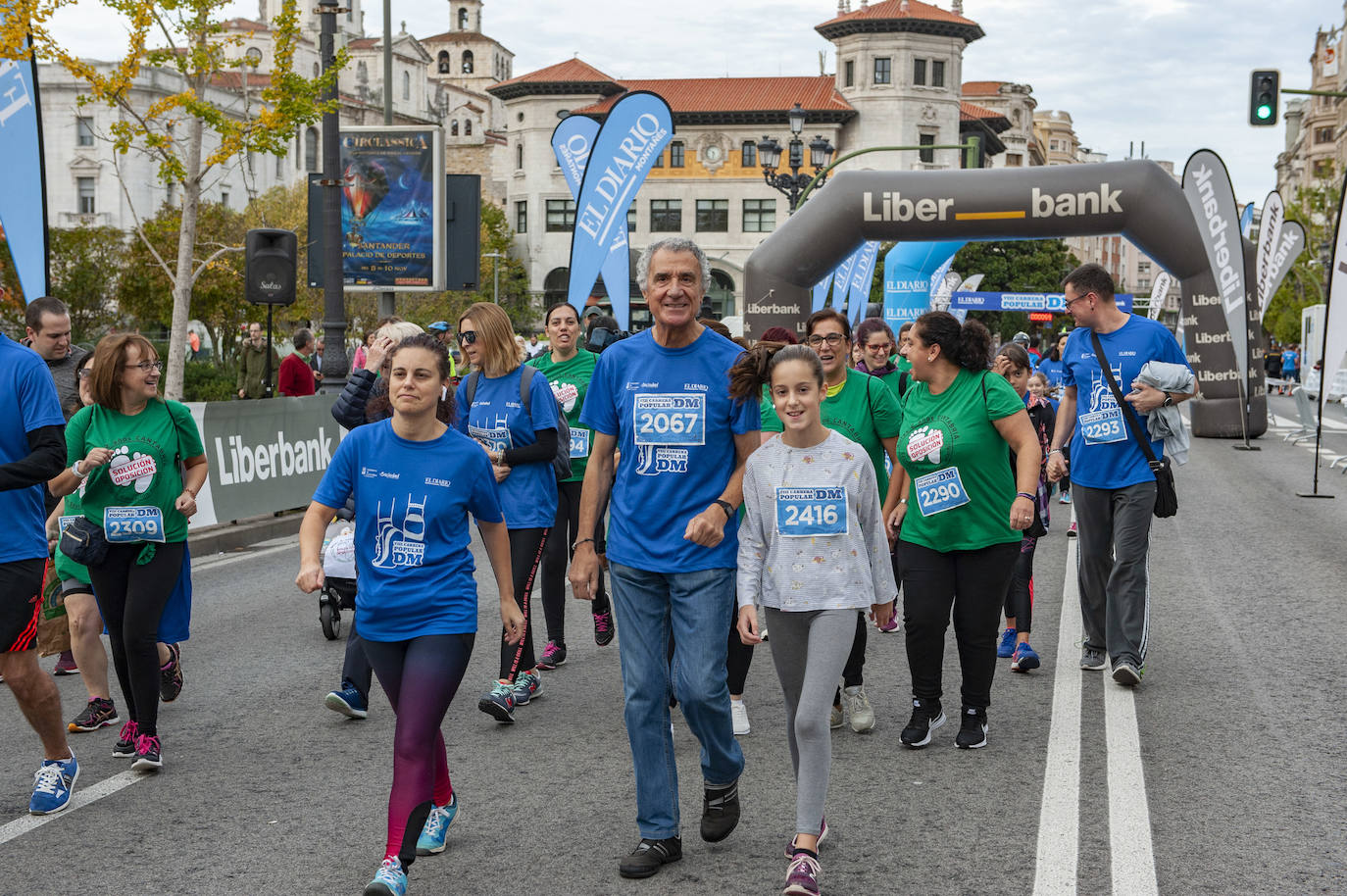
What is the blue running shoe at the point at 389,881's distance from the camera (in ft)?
12.9

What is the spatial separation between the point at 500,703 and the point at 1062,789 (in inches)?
97.6

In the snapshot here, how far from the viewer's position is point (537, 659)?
7762 mm

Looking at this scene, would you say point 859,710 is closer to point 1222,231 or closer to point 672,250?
point 672,250

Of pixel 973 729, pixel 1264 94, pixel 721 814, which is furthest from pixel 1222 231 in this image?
pixel 721 814

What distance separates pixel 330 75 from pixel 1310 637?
13.6 metres

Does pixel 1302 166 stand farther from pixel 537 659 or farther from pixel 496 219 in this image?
pixel 537 659

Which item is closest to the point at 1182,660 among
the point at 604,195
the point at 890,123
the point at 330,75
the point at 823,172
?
the point at 604,195

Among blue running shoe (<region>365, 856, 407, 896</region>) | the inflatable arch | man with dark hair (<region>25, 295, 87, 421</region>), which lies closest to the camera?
blue running shoe (<region>365, 856, 407, 896</region>)

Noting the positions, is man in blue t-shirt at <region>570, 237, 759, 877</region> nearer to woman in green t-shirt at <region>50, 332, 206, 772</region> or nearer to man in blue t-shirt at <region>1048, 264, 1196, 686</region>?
woman in green t-shirt at <region>50, 332, 206, 772</region>

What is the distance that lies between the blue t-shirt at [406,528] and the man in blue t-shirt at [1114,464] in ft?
12.5

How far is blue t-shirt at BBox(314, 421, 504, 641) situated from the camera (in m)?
4.21

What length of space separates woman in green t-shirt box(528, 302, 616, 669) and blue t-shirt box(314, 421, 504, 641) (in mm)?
2875

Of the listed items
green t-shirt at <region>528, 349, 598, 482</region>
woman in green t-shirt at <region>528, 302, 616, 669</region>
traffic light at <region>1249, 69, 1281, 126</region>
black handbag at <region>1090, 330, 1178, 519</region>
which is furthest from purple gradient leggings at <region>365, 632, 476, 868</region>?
traffic light at <region>1249, 69, 1281, 126</region>

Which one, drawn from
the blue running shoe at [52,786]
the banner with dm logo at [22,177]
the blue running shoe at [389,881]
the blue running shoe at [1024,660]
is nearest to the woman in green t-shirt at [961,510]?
the blue running shoe at [1024,660]
